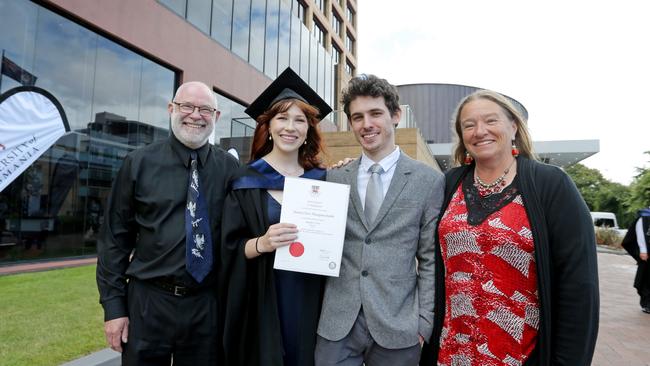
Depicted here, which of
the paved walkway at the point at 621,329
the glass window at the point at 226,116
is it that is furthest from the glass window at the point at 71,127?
the paved walkway at the point at 621,329

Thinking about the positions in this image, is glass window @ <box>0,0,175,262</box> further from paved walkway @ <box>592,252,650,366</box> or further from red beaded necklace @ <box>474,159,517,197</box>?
paved walkway @ <box>592,252,650,366</box>

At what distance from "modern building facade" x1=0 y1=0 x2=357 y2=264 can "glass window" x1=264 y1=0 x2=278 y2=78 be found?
90.7 inches

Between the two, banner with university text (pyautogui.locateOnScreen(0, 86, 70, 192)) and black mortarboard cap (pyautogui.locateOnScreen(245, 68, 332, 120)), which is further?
banner with university text (pyautogui.locateOnScreen(0, 86, 70, 192))

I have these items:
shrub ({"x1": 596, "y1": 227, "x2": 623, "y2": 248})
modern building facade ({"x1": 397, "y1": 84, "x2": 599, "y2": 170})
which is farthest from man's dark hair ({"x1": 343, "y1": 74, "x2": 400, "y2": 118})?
modern building facade ({"x1": 397, "y1": 84, "x2": 599, "y2": 170})

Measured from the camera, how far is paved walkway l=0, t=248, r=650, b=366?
4.88 meters

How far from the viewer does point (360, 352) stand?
2.13m

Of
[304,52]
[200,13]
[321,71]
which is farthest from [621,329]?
[321,71]

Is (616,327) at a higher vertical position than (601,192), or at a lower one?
lower

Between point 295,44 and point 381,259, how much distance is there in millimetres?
20654

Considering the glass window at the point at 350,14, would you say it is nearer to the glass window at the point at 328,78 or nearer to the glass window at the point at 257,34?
the glass window at the point at 328,78

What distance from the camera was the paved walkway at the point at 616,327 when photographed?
488 centimetres

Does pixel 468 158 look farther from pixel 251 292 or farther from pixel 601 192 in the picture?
pixel 601 192

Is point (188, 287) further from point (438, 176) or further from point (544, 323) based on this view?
point (544, 323)

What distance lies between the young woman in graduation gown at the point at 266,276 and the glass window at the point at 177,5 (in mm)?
12068
